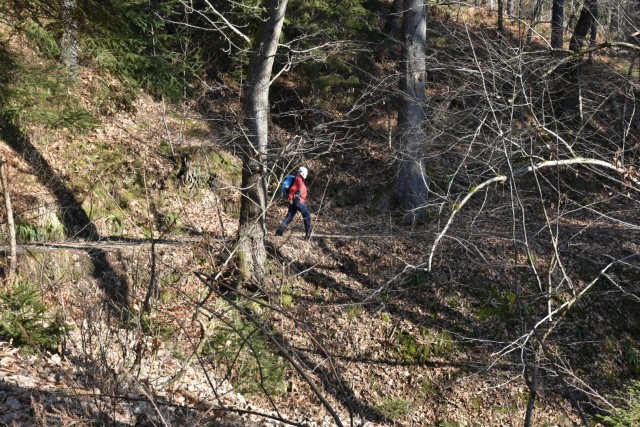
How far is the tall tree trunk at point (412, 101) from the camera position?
563 inches

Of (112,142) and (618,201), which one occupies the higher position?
(112,142)

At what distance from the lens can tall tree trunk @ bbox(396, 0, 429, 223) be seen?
14.3 m

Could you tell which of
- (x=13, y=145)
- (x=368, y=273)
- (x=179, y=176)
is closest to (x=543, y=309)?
(x=368, y=273)

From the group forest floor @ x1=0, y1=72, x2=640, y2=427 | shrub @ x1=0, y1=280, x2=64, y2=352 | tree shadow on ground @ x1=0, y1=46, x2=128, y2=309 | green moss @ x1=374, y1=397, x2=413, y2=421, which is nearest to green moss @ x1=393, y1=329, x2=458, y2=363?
forest floor @ x1=0, y1=72, x2=640, y2=427

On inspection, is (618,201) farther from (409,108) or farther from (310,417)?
(310,417)

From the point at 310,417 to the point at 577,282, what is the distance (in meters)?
6.58

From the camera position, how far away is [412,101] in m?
14.5

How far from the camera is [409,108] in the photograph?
49.0 ft

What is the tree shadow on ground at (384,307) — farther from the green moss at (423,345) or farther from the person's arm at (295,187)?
the person's arm at (295,187)

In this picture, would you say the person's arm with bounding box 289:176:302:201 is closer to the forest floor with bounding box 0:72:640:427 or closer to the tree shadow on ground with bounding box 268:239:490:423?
the forest floor with bounding box 0:72:640:427

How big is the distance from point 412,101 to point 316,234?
3.54 metres

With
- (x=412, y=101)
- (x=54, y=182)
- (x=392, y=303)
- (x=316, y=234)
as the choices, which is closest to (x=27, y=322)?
(x=54, y=182)

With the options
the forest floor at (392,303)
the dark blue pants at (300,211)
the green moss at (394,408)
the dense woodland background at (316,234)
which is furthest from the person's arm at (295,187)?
the green moss at (394,408)

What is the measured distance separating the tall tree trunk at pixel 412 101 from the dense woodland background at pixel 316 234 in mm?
48
